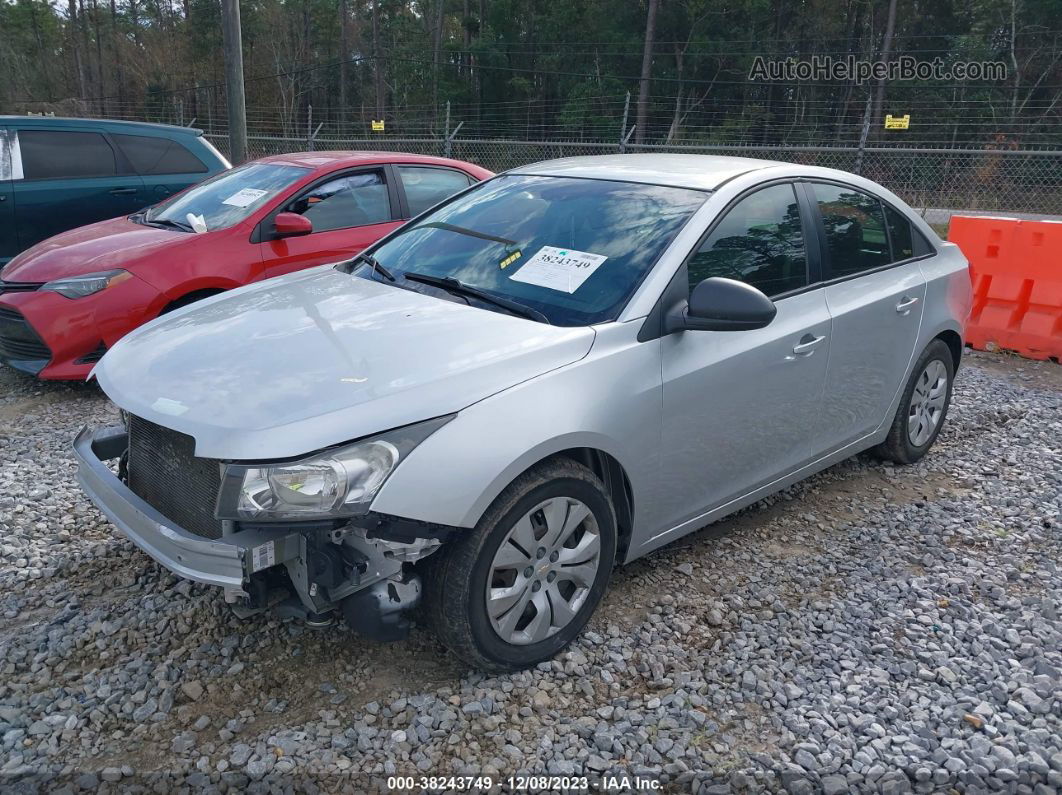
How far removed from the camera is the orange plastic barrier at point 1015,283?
702 cm

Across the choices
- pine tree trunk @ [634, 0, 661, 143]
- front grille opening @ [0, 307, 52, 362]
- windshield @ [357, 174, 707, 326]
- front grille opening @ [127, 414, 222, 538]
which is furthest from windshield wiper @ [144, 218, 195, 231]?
pine tree trunk @ [634, 0, 661, 143]

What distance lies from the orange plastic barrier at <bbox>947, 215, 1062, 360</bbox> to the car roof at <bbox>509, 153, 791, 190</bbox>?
406 cm

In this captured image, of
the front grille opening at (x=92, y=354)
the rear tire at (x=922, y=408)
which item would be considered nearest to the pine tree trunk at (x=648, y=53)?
the rear tire at (x=922, y=408)

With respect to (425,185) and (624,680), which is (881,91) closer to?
(425,185)

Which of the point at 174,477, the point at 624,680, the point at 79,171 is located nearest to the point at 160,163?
the point at 79,171

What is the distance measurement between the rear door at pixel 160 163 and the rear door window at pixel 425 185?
2.31 meters

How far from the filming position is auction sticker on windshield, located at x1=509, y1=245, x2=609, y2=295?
3.27 m

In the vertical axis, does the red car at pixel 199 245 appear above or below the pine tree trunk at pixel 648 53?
below

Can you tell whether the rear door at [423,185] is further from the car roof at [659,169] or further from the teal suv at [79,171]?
the car roof at [659,169]

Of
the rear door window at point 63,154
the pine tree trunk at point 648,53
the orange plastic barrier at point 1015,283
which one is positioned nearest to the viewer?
the orange plastic barrier at point 1015,283

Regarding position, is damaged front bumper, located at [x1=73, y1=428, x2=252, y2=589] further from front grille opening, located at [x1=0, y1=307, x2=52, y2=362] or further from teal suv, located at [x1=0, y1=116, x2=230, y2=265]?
teal suv, located at [x1=0, y1=116, x2=230, y2=265]

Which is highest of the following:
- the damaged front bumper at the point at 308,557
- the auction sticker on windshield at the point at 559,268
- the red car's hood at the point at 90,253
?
the auction sticker on windshield at the point at 559,268

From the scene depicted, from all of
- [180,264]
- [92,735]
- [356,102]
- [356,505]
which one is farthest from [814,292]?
[356,102]

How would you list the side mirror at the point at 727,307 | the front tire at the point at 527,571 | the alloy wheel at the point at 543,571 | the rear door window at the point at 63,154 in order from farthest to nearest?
the rear door window at the point at 63,154, the side mirror at the point at 727,307, the alloy wheel at the point at 543,571, the front tire at the point at 527,571
